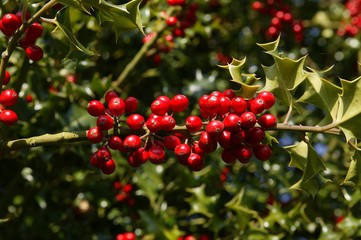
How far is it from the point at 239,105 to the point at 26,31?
2.51 feet

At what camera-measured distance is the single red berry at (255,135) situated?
1.68 m

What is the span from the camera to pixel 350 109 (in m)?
1.70

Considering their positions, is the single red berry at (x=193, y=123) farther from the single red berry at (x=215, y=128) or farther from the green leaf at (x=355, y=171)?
the green leaf at (x=355, y=171)

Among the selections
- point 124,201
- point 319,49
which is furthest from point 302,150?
point 319,49

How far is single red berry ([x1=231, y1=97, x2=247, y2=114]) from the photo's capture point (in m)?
1.70

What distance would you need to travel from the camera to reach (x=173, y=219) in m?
2.81

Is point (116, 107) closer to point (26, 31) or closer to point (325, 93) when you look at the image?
point (26, 31)

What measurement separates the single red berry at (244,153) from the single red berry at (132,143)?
32cm

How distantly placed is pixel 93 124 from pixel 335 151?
2.07m

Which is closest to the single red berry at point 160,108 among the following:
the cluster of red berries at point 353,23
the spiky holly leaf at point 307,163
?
the spiky holly leaf at point 307,163

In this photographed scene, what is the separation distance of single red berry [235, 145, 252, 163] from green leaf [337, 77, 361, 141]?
Result: 306 millimetres

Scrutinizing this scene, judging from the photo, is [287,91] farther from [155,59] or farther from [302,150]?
[155,59]

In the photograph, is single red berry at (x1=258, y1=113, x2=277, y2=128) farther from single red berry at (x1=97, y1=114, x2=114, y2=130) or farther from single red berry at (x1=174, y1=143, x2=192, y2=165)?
single red berry at (x1=97, y1=114, x2=114, y2=130)

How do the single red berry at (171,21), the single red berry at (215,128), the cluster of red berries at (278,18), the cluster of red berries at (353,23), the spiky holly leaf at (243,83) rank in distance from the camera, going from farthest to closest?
the cluster of red berries at (353,23), the cluster of red berries at (278,18), the single red berry at (171,21), the spiky holly leaf at (243,83), the single red berry at (215,128)
